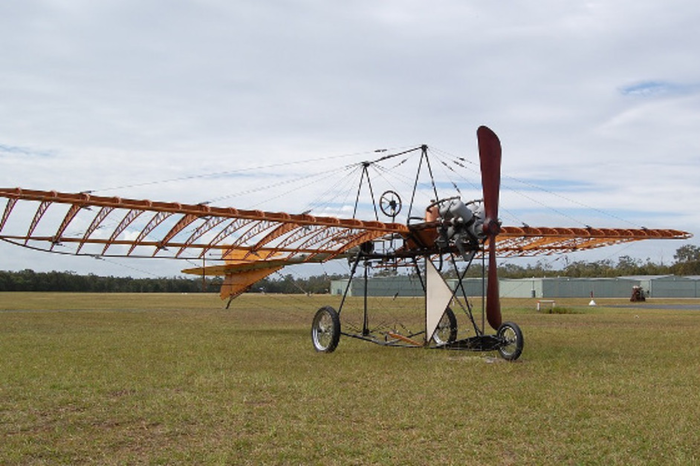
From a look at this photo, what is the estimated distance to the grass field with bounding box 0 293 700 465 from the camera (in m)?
6.20

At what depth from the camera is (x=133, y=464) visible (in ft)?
19.2

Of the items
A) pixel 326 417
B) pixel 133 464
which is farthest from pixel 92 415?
pixel 326 417

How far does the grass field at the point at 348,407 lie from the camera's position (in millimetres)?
6199

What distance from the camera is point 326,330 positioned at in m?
14.9

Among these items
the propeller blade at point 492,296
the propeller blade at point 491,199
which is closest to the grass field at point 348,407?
the propeller blade at point 492,296

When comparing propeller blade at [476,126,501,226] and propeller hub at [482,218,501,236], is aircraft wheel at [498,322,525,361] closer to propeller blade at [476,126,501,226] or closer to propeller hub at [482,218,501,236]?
propeller hub at [482,218,501,236]

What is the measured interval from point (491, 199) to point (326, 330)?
16.1ft

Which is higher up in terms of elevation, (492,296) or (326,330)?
(492,296)

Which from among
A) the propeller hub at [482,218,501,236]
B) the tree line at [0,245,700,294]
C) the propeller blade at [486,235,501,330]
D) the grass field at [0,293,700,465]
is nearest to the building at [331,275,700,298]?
the tree line at [0,245,700,294]

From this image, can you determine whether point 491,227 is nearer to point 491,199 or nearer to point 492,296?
point 491,199

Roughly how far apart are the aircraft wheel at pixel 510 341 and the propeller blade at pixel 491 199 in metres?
0.32

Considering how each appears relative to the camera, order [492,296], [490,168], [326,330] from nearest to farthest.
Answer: [492,296] → [490,168] → [326,330]

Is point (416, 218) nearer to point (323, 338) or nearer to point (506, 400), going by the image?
point (323, 338)

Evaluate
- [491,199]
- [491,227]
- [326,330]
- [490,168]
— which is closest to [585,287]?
[326,330]
